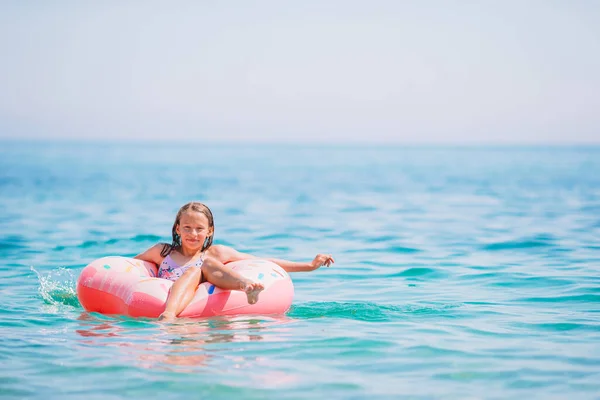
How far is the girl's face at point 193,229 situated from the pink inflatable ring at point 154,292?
38cm

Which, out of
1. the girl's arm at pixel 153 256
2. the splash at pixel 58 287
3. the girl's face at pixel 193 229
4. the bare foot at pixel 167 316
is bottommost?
the splash at pixel 58 287

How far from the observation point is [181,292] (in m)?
6.18

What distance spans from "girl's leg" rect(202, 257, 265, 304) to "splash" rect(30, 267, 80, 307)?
63.5 inches

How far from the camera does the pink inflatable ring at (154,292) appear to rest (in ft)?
20.4

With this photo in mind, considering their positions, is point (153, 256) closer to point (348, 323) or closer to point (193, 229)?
point (193, 229)

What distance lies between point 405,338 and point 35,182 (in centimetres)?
2625

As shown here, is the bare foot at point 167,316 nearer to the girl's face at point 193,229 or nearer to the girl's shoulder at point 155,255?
the girl's face at point 193,229

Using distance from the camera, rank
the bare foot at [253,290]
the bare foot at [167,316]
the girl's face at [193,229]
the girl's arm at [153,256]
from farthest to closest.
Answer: the girl's arm at [153,256], the girl's face at [193,229], the bare foot at [253,290], the bare foot at [167,316]

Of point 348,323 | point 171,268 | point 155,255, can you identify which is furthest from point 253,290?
point 155,255

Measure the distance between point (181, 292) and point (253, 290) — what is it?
1.80 feet

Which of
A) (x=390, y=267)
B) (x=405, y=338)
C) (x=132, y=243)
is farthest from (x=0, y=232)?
(x=405, y=338)

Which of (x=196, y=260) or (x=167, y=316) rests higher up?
(x=196, y=260)

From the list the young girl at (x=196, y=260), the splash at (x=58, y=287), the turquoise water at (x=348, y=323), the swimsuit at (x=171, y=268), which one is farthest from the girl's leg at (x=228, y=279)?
the splash at (x=58, y=287)

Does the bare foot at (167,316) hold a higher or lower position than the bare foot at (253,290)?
lower
